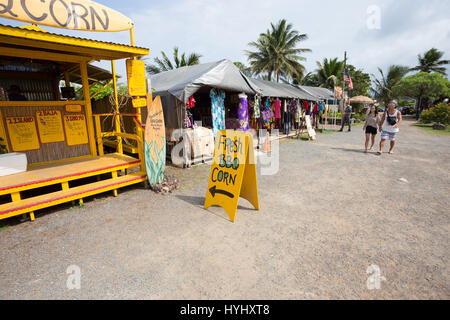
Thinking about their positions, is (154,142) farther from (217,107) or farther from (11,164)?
(217,107)

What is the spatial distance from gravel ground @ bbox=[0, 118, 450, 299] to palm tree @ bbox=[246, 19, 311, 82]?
26344 mm

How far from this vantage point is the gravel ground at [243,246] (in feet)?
7.66

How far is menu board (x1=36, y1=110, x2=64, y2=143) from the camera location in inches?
210

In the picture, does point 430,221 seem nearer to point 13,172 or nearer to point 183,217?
point 183,217

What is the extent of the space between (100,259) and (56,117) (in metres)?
4.37

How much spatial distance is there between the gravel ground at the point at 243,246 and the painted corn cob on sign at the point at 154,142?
18.5 inches

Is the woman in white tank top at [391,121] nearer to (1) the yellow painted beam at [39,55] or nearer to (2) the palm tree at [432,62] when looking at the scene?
(1) the yellow painted beam at [39,55]

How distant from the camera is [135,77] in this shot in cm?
478

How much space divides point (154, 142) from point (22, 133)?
3.02m

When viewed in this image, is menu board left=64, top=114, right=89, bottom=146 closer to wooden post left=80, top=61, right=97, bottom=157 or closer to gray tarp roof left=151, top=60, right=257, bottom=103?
wooden post left=80, top=61, right=97, bottom=157

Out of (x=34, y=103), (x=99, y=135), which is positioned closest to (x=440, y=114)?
(x=99, y=135)
